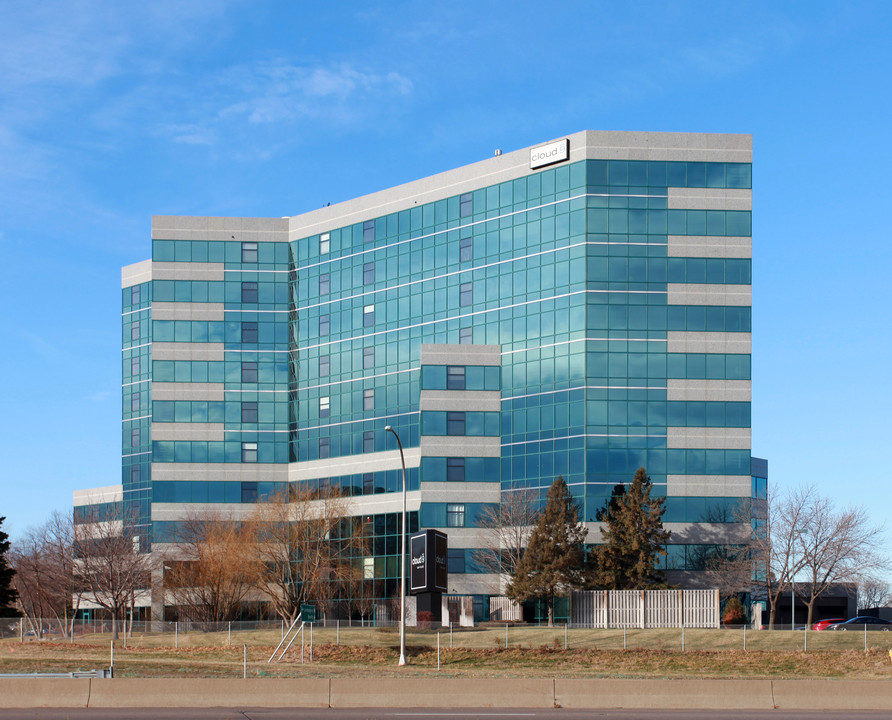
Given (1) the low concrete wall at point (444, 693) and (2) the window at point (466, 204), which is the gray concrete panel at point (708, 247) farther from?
(1) the low concrete wall at point (444, 693)

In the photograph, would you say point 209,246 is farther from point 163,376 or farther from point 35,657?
point 35,657

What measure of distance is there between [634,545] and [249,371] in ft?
110

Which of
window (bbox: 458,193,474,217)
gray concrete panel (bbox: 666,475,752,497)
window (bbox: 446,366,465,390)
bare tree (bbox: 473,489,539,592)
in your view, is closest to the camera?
bare tree (bbox: 473,489,539,592)

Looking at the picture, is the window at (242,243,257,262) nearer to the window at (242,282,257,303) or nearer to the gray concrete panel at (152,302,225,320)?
the window at (242,282,257,303)

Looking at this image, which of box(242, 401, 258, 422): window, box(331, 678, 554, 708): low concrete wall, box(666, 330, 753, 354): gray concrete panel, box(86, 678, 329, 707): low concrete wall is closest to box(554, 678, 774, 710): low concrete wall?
box(331, 678, 554, 708): low concrete wall

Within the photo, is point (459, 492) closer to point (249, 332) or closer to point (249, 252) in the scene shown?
point (249, 332)

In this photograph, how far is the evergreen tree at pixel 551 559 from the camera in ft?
207

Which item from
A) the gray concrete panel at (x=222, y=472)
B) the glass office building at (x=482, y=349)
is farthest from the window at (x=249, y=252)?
the gray concrete panel at (x=222, y=472)

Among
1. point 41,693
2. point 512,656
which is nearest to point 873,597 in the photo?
point 512,656

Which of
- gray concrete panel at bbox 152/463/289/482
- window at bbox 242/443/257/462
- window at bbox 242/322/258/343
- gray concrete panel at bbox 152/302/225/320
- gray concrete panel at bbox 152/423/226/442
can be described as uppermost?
gray concrete panel at bbox 152/302/225/320

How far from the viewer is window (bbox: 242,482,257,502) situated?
81.2 meters

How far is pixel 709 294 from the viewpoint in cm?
7038

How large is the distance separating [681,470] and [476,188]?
75.0 ft

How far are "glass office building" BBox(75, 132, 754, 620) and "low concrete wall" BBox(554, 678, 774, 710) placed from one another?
3868cm
